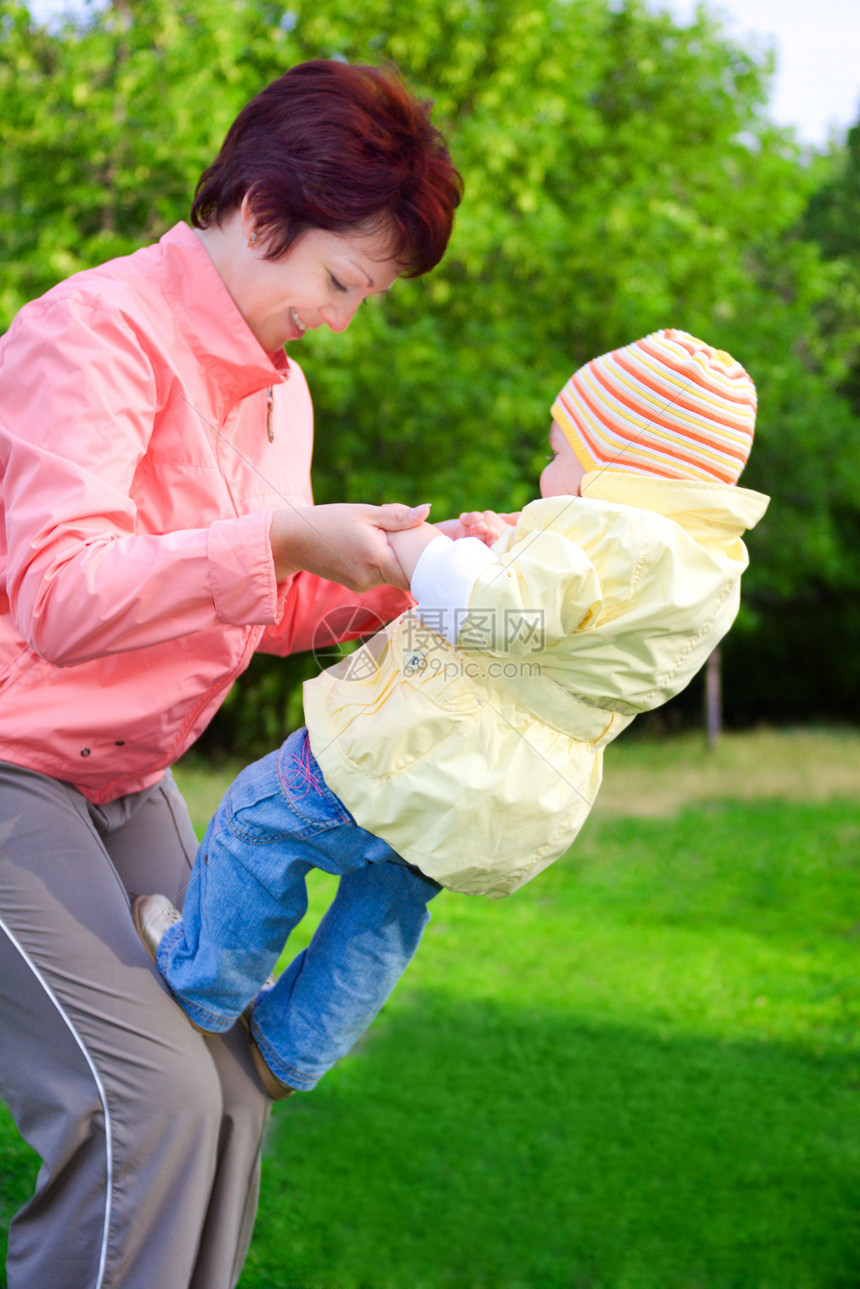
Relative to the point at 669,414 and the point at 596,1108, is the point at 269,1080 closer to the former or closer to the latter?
the point at 669,414

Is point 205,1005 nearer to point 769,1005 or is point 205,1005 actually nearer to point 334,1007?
point 334,1007

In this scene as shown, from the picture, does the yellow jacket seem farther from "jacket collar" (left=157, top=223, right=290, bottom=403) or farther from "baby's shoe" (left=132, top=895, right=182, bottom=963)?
"jacket collar" (left=157, top=223, right=290, bottom=403)

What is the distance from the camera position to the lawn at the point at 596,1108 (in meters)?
3.28

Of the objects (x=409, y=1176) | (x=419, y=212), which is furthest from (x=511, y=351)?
(x=419, y=212)

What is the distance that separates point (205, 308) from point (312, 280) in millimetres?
185

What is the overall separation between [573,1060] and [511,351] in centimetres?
805

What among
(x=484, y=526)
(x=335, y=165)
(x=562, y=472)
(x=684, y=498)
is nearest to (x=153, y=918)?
(x=484, y=526)

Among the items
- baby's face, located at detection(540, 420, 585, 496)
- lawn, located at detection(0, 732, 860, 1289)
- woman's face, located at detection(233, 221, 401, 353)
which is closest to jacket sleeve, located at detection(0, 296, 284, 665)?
woman's face, located at detection(233, 221, 401, 353)

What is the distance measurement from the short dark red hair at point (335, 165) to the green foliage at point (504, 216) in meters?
7.12

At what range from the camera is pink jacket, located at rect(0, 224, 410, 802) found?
159cm

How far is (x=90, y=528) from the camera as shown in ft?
5.27

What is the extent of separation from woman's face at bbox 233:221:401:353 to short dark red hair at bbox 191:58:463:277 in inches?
0.7

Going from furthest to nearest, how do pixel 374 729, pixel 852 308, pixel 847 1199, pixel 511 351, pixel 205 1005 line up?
pixel 852 308
pixel 511 351
pixel 847 1199
pixel 205 1005
pixel 374 729

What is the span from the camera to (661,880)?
7.15m
